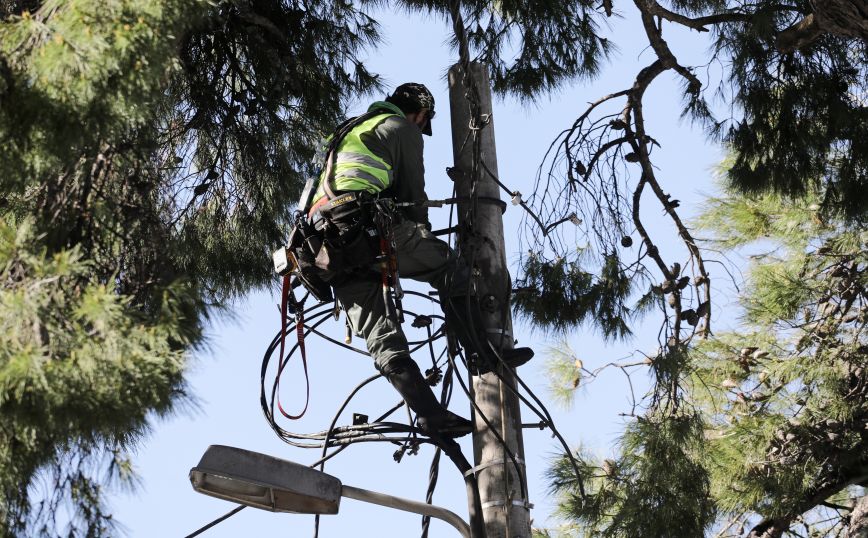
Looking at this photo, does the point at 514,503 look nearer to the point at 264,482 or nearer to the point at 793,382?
the point at 264,482

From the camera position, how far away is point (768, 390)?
6555mm

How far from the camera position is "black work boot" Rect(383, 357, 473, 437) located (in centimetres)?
471

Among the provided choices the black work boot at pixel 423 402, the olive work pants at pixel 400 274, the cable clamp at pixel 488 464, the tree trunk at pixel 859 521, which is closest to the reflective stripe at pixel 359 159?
the olive work pants at pixel 400 274

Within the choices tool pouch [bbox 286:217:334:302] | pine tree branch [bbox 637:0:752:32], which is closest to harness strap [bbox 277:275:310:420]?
tool pouch [bbox 286:217:334:302]

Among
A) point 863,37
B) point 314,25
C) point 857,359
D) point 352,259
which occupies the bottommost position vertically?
point 352,259

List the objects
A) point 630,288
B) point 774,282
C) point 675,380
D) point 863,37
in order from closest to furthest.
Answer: point 863,37 → point 675,380 → point 630,288 → point 774,282

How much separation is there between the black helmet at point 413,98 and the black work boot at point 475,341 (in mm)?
941

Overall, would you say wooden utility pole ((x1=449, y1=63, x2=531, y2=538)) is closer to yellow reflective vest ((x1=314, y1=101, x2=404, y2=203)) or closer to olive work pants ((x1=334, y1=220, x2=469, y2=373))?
olive work pants ((x1=334, y1=220, x2=469, y2=373))

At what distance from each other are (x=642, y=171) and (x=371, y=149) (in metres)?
1.47

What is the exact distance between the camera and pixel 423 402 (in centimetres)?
471

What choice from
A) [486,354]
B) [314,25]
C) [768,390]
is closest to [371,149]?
[486,354]

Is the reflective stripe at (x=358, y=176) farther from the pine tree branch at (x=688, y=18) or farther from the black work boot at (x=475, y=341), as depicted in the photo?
the pine tree branch at (x=688, y=18)

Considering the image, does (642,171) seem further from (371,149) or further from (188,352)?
(188,352)

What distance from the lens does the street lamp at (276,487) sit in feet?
14.1
